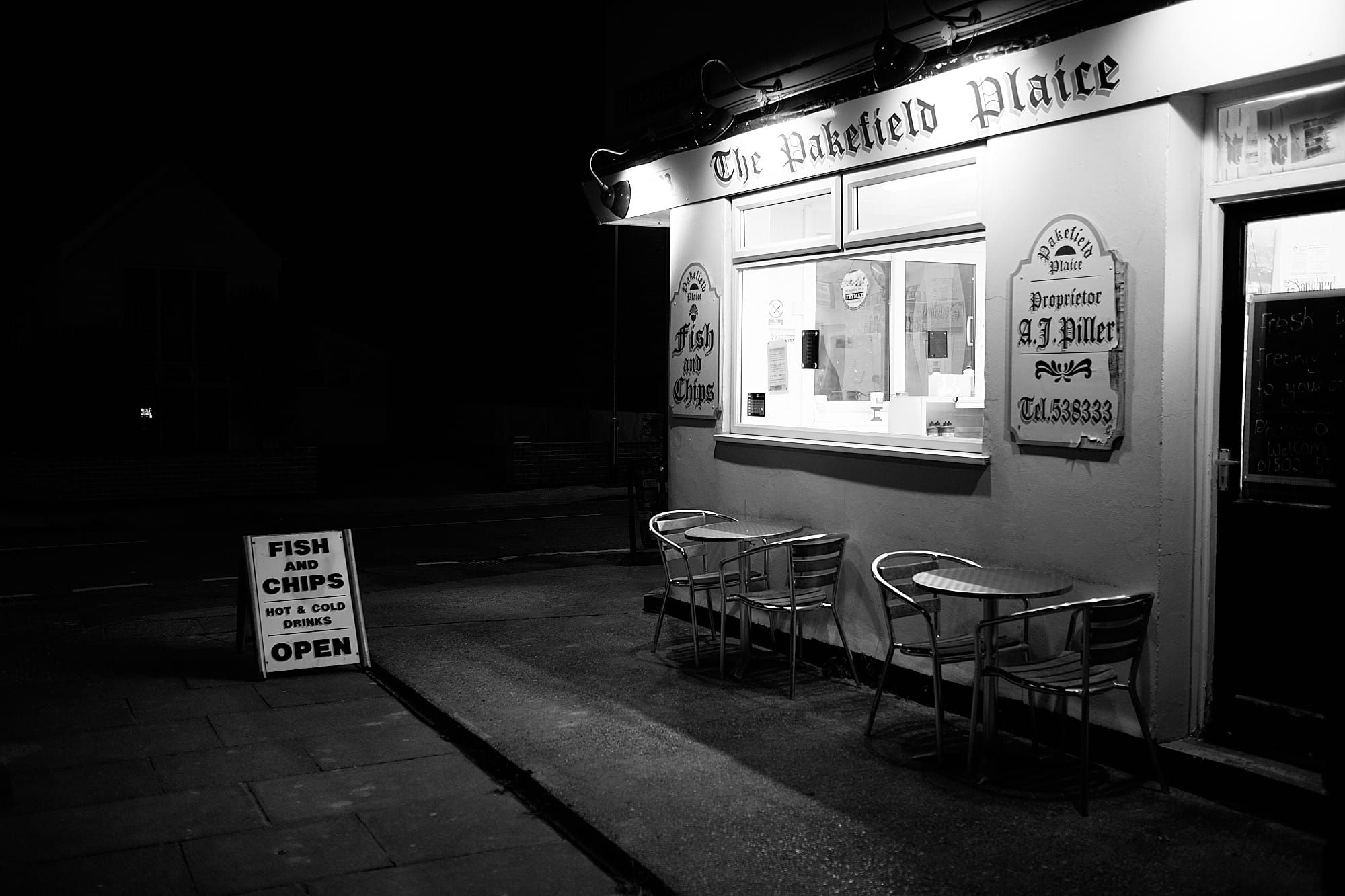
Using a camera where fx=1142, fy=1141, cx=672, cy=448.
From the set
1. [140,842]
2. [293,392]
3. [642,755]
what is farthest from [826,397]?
[293,392]

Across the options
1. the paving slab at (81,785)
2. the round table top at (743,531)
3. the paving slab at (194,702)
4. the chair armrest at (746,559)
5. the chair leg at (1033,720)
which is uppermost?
the round table top at (743,531)

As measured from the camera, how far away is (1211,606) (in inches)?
207

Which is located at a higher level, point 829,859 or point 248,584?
point 248,584

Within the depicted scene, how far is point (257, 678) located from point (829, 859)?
14.6 feet

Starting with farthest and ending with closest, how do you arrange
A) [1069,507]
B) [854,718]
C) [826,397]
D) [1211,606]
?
1. [826,397]
2. [854,718]
3. [1069,507]
4. [1211,606]

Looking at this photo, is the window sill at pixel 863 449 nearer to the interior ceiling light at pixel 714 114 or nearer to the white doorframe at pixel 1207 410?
the white doorframe at pixel 1207 410

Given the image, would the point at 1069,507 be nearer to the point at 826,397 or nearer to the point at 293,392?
the point at 826,397

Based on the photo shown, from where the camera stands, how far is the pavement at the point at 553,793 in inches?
171

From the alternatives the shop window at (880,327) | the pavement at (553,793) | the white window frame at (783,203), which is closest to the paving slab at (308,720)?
the pavement at (553,793)

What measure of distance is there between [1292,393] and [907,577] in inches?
91.3

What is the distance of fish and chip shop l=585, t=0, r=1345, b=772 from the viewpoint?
4.88 meters

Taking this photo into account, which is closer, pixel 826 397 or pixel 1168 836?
pixel 1168 836

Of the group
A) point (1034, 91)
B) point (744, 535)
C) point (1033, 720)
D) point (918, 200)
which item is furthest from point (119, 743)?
point (1034, 91)

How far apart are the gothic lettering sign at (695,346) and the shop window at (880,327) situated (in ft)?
0.62
